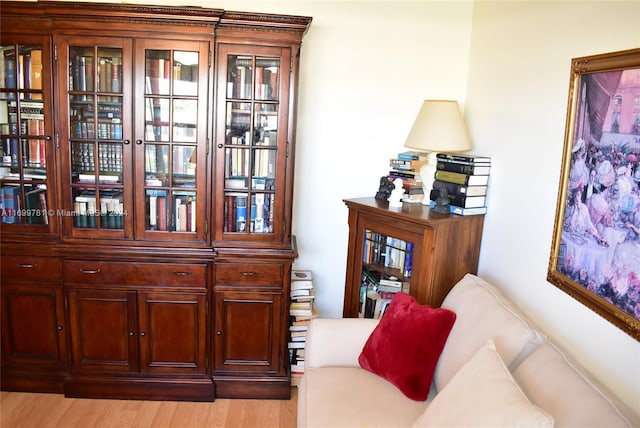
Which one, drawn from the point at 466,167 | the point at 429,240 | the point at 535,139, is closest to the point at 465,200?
the point at 466,167

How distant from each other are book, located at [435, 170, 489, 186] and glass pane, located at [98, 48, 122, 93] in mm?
1739

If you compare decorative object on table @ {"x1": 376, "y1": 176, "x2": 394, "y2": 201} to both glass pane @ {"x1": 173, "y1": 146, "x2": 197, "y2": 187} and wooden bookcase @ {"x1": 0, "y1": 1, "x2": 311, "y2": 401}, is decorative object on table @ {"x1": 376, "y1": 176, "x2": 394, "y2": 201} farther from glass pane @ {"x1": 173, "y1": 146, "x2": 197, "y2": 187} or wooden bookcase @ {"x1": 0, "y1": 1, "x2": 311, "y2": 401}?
glass pane @ {"x1": 173, "y1": 146, "x2": 197, "y2": 187}

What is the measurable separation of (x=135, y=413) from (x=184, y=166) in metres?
1.33

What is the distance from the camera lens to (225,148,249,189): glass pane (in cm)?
267

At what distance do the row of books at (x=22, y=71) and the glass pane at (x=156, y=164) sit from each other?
2.10ft

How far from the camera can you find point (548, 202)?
7.03 ft

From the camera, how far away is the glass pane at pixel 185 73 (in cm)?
254

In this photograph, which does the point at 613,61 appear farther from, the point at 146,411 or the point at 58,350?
the point at 58,350

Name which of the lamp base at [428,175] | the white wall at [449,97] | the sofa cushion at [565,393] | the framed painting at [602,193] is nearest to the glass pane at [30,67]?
the white wall at [449,97]

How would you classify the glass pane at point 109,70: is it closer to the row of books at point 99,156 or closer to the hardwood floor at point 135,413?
the row of books at point 99,156

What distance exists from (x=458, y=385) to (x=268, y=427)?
1.31 m

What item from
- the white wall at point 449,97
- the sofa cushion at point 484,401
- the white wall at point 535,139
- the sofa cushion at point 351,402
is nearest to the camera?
the sofa cushion at point 484,401

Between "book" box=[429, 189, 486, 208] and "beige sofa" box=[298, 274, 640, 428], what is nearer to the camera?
"beige sofa" box=[298, 274, 640, 428]

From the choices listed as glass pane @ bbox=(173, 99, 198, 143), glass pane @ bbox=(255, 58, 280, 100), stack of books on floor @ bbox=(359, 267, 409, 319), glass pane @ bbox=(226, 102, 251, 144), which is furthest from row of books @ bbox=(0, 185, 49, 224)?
stack of books on floor @ bbox=(359, 267, 409, 319)
